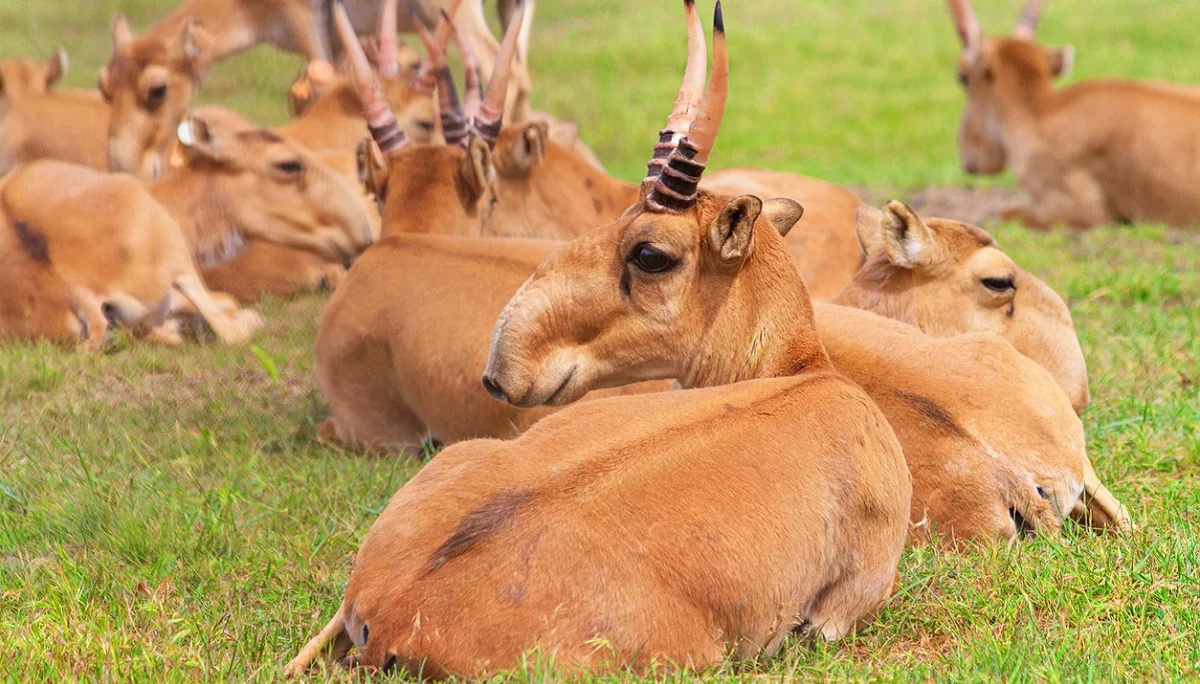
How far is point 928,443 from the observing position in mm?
4598

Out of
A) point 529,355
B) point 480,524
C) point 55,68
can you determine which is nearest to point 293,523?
point 529,355

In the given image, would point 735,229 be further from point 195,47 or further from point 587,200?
point 195,47

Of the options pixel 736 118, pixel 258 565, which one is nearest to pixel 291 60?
pixel 736 118

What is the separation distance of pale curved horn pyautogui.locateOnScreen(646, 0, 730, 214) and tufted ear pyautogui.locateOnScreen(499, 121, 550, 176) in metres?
3.69

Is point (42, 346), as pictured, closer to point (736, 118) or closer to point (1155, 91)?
point (1155, 91)

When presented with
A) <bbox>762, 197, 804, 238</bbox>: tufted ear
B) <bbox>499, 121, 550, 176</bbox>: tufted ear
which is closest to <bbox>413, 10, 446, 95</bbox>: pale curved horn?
<bbox>499, 121, 550, 176</bbox>: tufted ear

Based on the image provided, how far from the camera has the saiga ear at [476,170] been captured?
7176 millimetres

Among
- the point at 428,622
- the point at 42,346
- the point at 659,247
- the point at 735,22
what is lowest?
the point at 735,22

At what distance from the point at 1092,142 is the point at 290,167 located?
7.16 meters

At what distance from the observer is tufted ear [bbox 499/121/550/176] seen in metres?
8.15

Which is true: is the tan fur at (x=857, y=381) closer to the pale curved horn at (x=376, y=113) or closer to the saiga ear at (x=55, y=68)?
the pale curved horn at (x=376, y=113)

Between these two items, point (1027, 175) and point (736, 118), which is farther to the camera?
point (736, 118)

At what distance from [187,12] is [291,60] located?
31.3 ft

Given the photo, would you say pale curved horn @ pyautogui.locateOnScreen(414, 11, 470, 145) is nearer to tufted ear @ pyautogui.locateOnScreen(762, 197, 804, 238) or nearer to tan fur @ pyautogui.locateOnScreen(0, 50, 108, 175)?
tufted ear @ pyautogui.locateOnScreen(762, 197, 804, 238)
